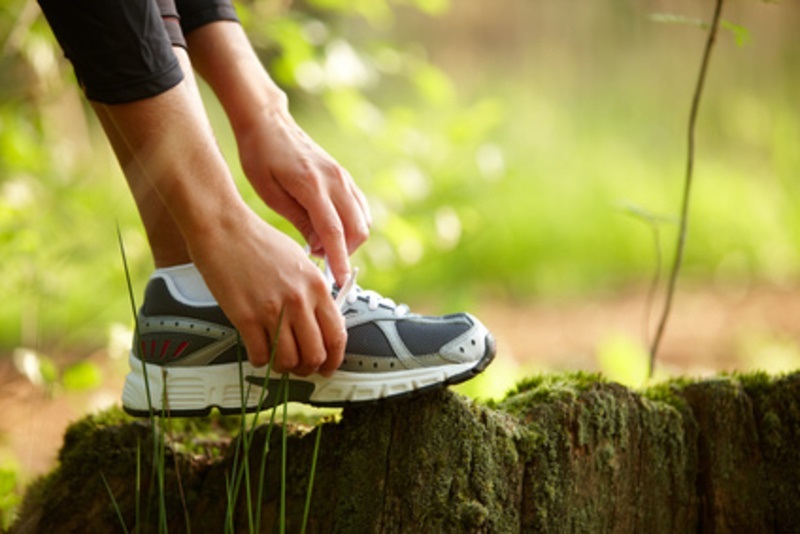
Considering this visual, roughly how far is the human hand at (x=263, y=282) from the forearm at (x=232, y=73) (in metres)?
0.38

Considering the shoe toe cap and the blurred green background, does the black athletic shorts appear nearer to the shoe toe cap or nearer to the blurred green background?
the shoe toe cap

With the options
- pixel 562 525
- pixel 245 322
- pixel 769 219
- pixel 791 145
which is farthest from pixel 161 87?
pixel 791 145

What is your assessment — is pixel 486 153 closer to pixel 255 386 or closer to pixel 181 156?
pixel 255 386

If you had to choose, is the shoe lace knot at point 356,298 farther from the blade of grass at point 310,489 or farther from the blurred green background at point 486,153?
the blurred green background at point 486,153

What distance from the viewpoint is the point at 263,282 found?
3.92 feet

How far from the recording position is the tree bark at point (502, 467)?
1.34m

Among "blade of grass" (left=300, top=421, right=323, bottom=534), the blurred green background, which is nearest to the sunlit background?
the blurred green background

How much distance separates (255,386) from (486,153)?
167cm

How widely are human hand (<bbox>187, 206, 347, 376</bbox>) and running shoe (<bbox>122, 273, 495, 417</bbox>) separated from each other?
89 mm

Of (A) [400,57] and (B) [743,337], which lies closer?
(A) [400,57]

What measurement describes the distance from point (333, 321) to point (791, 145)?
15.3ft

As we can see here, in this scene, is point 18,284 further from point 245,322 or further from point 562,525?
point 562,525

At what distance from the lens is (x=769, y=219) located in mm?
4773

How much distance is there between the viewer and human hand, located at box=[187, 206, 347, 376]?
1196 mm
